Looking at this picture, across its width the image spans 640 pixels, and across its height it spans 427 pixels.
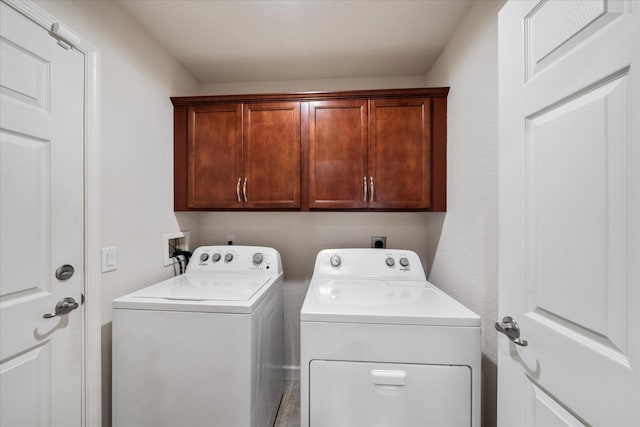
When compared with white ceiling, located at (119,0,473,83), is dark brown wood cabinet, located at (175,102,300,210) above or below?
below

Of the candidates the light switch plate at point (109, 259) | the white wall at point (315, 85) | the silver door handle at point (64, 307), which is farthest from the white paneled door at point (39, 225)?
the white wall at point (315, 85)

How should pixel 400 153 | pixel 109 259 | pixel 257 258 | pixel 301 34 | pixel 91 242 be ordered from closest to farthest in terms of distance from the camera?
1. pixel 91 242
2. pixel 109 259
3. pixel 301 34
4. pixel 400 153
5. pixel 257 258

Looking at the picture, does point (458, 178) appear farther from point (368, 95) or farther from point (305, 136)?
point (305, 136)

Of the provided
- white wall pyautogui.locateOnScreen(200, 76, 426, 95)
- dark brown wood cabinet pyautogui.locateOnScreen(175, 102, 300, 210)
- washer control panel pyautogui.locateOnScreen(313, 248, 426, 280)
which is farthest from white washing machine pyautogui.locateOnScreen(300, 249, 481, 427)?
white wall pyautogui.locateOnScreen(200, 76, 426, 95)

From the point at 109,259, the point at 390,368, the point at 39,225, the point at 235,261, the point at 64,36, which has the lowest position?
the point at 390,368

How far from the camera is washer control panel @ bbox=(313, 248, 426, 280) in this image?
181 centimetres

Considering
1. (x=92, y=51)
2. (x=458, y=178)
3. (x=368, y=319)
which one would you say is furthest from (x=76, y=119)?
(x=458, y=178)

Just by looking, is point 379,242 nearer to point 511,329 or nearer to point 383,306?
point 383,306

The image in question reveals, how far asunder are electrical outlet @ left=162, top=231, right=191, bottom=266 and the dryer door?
1.28 metres

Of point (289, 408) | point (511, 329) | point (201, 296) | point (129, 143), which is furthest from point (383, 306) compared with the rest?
point (129, 143)

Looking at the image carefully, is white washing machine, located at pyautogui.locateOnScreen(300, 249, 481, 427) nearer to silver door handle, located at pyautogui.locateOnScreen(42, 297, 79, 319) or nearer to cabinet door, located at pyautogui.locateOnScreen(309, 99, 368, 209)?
cabinet door, located at pyautogui.locateOnScreen(309, 99, 368, 209)

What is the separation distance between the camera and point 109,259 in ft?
4.45

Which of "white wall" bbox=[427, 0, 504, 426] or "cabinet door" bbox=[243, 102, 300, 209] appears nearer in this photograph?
"white wall" bbox=[427, 0, 504, 426]

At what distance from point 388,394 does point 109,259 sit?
4.88 ft
